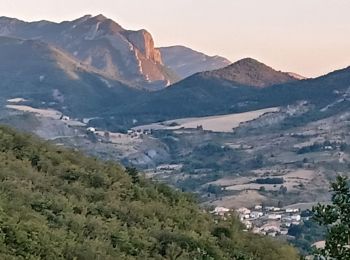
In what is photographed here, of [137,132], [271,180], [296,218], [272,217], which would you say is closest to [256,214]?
[272,217]

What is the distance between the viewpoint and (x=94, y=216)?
2314cm

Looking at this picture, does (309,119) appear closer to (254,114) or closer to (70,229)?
(254,114)

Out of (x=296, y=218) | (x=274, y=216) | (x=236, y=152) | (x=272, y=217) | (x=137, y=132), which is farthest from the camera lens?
(x=137, y=132)

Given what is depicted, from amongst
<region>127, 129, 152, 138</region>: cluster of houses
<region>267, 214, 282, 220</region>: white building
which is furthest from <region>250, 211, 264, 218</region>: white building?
<region>127, 129, 152, 138</region>: cluster of houses

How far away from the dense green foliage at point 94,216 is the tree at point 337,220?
21.6ft

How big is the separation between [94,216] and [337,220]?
13468 millimetres

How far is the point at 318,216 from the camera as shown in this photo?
10.6 metres

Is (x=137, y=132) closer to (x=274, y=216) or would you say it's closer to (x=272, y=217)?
(x=274, y=216)

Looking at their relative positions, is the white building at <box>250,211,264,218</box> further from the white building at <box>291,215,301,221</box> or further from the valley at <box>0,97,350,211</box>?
the white building at <box>291,215,301,221</box>

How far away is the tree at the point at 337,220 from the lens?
1034 cm

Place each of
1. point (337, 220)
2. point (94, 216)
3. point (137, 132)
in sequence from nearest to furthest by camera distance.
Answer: point (337, 220) < point (94, 216) < point (137, 132)

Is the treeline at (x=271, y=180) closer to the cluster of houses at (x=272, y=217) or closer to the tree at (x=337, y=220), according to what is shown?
the cluster of houses at (x=272, y=217)

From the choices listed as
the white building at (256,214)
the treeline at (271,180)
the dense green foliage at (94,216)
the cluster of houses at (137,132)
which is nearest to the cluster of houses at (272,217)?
the white building at (256,214)

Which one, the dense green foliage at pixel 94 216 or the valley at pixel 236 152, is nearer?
the dense green foliage at pixel 94 216
